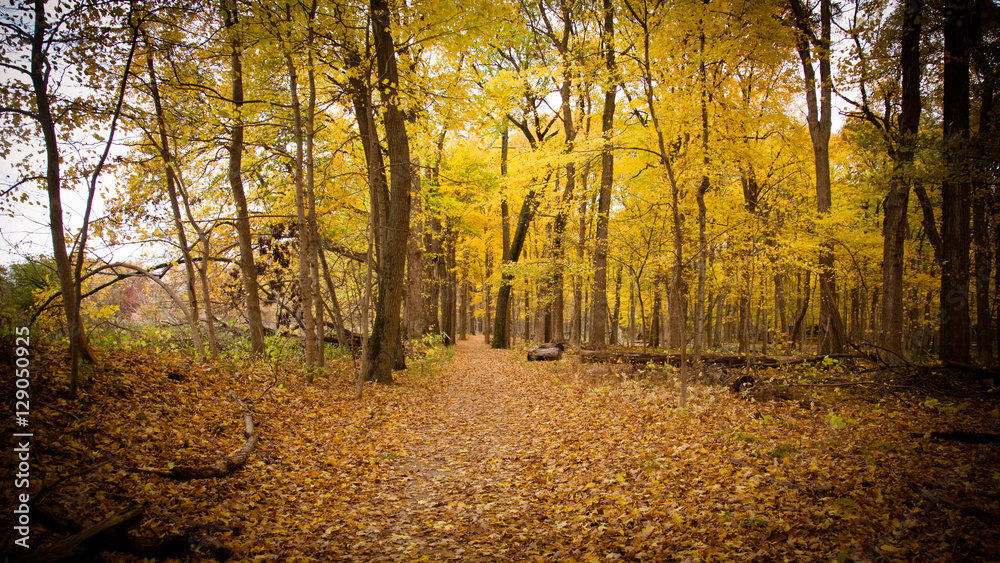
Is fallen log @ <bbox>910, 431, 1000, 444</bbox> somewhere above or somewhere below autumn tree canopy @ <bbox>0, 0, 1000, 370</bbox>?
below

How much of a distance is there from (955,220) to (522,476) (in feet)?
34.2

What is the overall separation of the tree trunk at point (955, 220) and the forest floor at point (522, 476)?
2.35 m

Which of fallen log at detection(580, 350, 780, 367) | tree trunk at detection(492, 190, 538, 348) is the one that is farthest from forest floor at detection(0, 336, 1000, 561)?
tree trunk at detection(492, 190, 538, 348)

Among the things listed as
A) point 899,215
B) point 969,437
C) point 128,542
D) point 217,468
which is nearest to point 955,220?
point 899,215

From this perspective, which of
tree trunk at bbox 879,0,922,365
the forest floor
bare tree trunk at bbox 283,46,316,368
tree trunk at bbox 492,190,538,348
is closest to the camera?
the forest floor

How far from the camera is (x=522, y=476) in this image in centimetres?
529

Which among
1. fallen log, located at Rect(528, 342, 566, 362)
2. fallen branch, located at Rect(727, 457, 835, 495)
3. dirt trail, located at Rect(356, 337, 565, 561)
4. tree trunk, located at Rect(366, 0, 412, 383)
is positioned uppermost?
tree trunk, located at Rect(366, 0, 412, 383)

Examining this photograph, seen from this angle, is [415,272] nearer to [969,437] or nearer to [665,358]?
[665,358]

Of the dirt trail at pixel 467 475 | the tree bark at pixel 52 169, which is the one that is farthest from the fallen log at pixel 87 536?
Answer: the tree bark at pixel 52 169

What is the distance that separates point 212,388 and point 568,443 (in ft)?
19.0

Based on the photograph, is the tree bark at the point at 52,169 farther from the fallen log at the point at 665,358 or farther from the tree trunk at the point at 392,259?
the fallen log at the point at 665,358

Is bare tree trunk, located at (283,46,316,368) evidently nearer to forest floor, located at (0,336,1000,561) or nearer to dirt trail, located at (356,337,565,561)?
forest floor, located at (0,336,1000,561)

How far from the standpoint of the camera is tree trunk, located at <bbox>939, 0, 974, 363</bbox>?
8.20m

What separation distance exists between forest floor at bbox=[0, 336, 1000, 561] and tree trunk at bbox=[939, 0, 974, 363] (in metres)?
2.35
